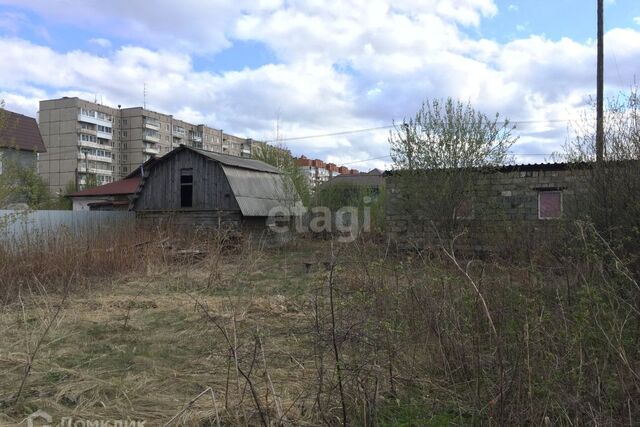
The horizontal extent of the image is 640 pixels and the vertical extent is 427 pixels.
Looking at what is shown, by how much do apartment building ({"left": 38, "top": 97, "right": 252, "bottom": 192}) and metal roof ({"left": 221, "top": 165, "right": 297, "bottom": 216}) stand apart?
4701cm

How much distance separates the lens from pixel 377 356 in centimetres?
385

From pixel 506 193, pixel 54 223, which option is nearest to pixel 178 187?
pixel 54 223

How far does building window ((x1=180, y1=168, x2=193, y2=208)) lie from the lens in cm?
2191

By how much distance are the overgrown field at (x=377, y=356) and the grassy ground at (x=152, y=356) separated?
0.08 ft

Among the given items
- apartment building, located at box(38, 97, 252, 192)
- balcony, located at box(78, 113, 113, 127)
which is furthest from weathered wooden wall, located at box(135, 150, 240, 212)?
balcony, located at box(78, 113, 113, 127)

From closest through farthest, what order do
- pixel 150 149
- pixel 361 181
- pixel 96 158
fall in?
pixel 361 181 → pixel 96 158 → pixel 150 149

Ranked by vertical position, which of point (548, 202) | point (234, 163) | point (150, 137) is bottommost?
point (548, 202)

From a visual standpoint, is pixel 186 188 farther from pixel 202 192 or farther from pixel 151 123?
pixel 151 123

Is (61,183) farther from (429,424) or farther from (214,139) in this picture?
(429,424)

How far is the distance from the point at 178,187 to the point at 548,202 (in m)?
15.1

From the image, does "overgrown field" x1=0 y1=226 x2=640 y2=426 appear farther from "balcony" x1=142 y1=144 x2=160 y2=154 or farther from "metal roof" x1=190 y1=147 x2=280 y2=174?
"balcony" x1=142 y1=144 x2=160 y2=154

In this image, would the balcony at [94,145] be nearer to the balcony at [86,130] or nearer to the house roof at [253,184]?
the balcony at [86,130]

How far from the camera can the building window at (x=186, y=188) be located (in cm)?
2191

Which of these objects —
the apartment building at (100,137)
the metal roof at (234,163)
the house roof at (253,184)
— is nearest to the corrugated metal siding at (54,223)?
the house roof at (253,184)
